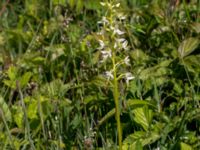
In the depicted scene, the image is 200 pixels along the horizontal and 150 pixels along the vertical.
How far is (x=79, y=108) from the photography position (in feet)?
9.26

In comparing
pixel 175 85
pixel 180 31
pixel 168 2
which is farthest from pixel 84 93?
pixel 168 2

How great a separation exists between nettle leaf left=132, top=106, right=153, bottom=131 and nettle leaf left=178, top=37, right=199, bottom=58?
0.43 meters

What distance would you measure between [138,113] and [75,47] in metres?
0.93

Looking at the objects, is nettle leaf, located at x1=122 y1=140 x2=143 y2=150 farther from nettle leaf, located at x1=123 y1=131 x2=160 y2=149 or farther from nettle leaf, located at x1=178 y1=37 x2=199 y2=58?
nettle leaf, located at x1=178 y1=37 x2=199 y2=58

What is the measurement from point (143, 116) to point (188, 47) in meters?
0.50

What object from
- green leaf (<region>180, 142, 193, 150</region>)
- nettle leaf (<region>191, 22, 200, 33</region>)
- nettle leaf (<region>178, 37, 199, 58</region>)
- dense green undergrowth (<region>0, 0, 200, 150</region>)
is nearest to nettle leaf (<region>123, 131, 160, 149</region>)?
dense green undergrowth (<region>0, 0, 200, 150</region>)

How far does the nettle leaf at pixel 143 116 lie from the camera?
Result: 2566 mm

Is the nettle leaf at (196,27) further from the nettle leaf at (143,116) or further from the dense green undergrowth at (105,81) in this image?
the nettle leaf at (143,116)

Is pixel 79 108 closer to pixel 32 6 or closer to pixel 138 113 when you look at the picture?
pixel 138 113

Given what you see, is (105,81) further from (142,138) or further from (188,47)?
(188,47)

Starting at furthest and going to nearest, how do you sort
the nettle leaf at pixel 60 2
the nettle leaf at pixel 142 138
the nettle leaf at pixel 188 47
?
the nettle leaf at pixel 60 2, the nettle leaf at pixel 188 47, the nettle leaf at pixel 142 138

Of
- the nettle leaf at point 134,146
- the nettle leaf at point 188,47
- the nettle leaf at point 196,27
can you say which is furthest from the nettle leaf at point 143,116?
the nettle leaf at point 196,27

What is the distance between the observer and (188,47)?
2.91 meters

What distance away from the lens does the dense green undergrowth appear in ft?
8.24
